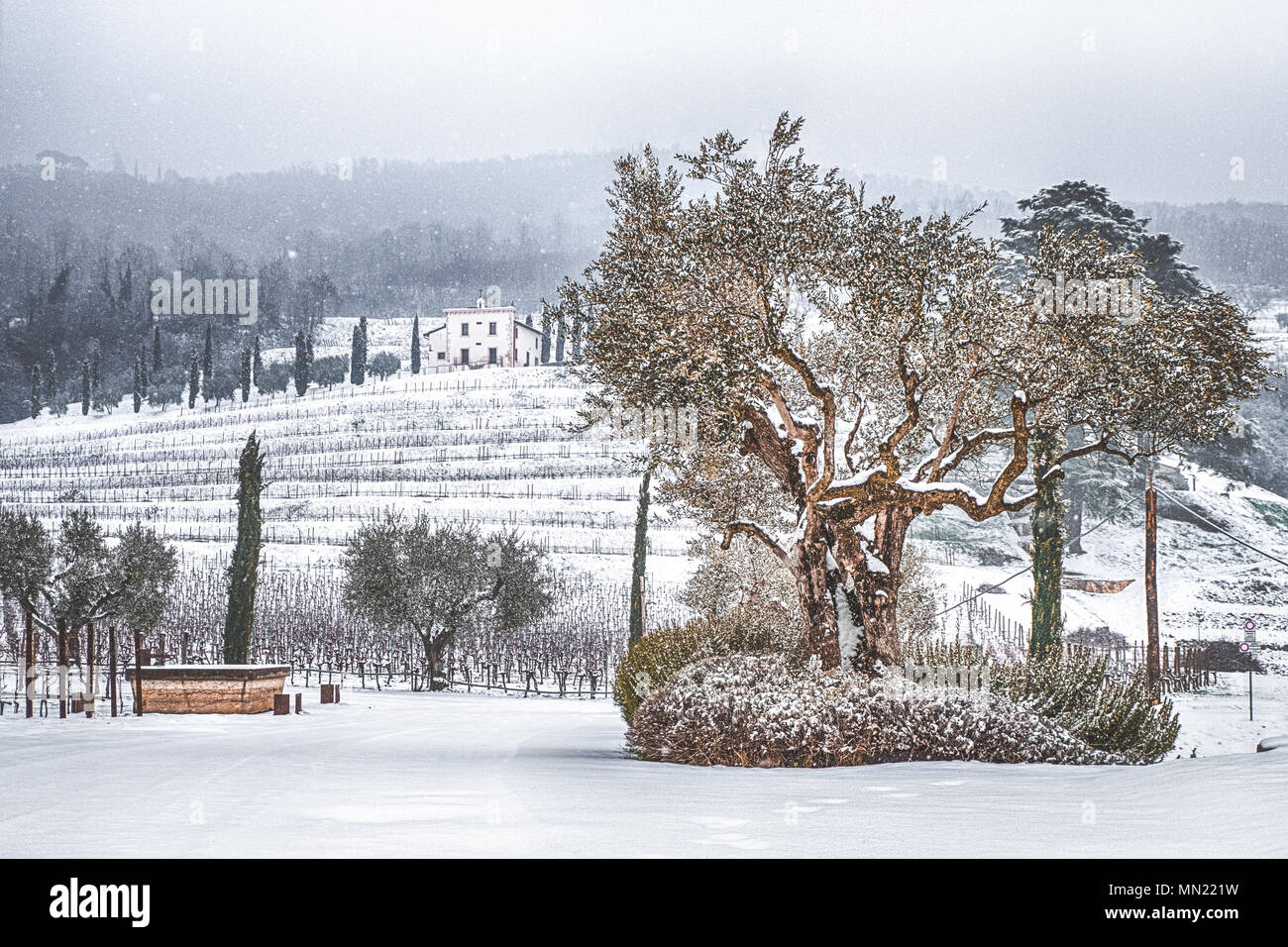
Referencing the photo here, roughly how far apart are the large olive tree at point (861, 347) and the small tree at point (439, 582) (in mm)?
24072

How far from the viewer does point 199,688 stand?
2189 cm

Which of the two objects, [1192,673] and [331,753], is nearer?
[331,753]

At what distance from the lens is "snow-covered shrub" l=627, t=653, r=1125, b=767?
39.8ft

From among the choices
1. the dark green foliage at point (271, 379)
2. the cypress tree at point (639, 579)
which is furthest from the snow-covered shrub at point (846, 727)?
the dark green foliage at point (271, 379)

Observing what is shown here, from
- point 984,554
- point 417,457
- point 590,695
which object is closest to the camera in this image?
point 590,695

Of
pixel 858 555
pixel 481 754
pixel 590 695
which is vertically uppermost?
pixel 858 555

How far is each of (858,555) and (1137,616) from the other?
38341 mm

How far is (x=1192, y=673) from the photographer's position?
108 feet

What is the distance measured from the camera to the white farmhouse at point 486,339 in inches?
4377

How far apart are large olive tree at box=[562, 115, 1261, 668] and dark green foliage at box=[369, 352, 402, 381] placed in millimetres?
106787

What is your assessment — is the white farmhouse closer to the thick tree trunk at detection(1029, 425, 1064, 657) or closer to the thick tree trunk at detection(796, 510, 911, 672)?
the thick tree trunk at detection(1029, 425, 1064, 657)
